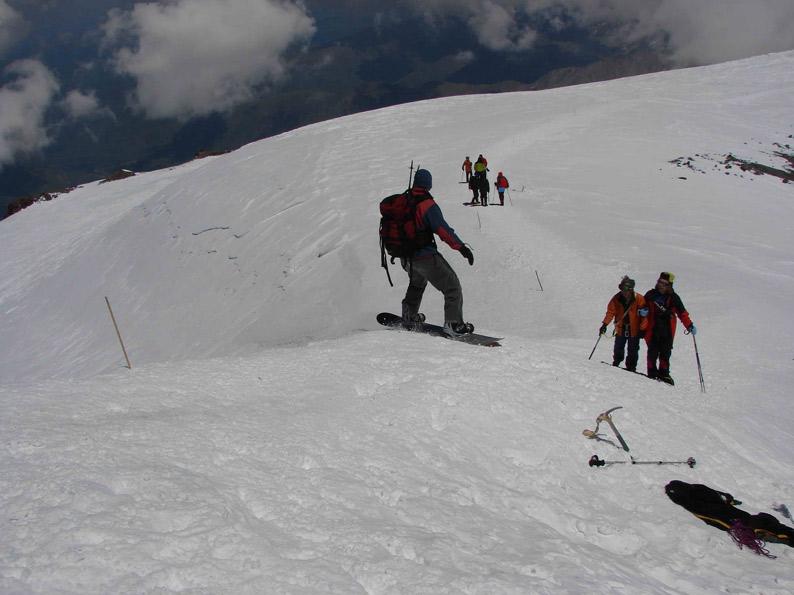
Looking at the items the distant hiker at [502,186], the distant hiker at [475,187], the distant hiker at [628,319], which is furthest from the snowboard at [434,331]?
the distant hiker at [502,186]

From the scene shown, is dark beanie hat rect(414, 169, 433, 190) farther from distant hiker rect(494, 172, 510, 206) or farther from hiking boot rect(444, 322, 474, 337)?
distant hiker rect(494, 172, 510, 206)

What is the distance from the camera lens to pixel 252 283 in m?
20.0

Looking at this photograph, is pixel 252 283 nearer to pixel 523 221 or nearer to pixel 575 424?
pixel 523 221

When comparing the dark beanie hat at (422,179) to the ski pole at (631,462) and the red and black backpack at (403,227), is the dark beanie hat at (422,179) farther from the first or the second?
the ski pole at (631,462)

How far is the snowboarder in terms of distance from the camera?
309 inches

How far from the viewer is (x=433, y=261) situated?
833 centimetres

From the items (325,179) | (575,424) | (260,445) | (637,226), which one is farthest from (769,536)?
(325,179)

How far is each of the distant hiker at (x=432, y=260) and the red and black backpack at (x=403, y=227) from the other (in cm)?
3

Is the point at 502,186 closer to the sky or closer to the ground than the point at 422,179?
closer to the ground

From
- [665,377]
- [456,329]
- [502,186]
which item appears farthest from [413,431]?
[502,186]

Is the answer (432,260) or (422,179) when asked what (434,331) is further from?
(422,179)

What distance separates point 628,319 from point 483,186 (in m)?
12.6

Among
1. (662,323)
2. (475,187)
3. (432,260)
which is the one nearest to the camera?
(432,260)

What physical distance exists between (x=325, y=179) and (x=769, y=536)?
24144mm
